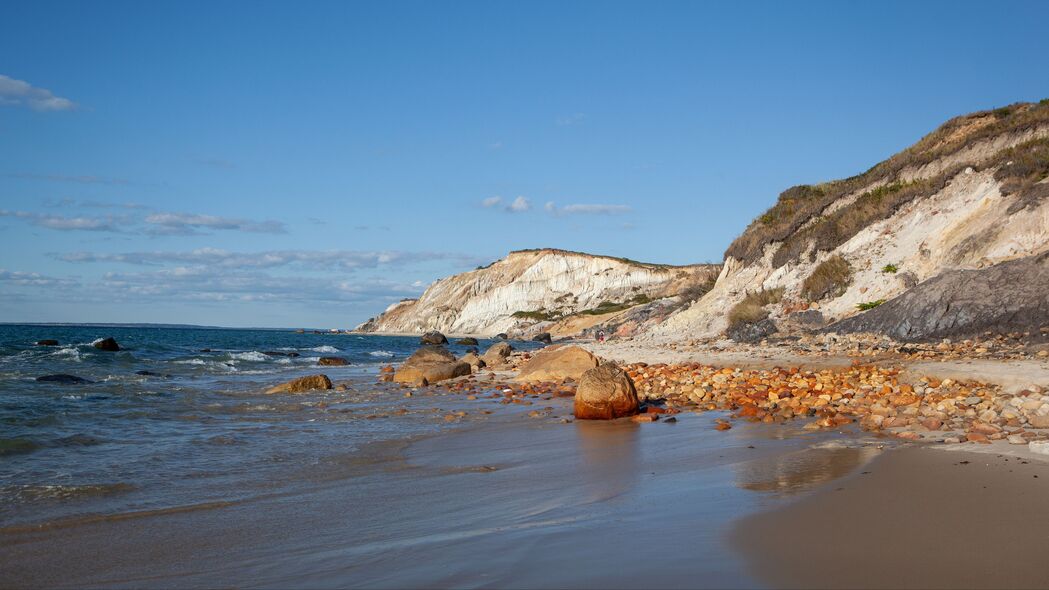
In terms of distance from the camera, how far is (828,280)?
2164cm

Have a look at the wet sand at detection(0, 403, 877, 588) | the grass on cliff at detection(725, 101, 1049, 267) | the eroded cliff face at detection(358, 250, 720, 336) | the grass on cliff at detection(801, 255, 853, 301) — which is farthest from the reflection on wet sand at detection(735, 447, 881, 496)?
the eroded cliff face at detection(358, 250, 720, 336)

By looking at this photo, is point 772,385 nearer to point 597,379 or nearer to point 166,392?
point 597,379

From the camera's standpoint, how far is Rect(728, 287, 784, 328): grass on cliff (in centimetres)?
2333

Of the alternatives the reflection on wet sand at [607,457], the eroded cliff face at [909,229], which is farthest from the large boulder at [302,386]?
the eroded cliff face at [909,229]

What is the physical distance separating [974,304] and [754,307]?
8.75m

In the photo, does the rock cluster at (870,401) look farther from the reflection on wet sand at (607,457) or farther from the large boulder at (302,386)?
the large boulder at (302,386)

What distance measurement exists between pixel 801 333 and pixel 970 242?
4.61 m

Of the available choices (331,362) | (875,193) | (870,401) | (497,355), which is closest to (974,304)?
(870,401)

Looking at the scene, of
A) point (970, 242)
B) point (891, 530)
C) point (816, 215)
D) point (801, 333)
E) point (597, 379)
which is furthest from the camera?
point (816, 215)

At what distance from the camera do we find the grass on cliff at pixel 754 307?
23.3 metres

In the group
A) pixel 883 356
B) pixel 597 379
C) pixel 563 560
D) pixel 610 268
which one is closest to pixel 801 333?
pixel 883 356

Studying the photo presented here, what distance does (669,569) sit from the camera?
3588mm

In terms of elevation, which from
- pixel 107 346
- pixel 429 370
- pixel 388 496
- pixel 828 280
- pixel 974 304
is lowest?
pixel 388 496

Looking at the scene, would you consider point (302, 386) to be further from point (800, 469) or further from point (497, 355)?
point (800, 469)
